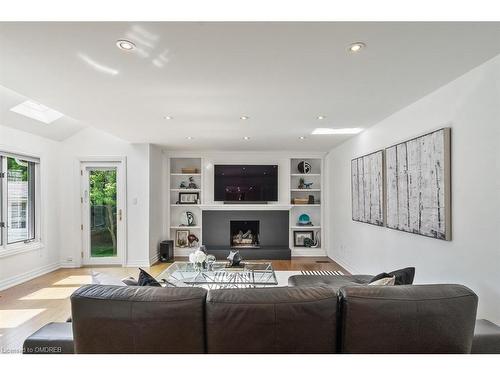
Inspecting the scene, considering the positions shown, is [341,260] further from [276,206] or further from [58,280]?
[58,280]

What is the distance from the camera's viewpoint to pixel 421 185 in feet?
9.37

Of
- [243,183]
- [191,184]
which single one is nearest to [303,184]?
[243,183]

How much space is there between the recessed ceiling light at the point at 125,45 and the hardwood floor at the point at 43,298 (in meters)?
2.60

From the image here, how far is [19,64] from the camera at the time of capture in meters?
2.12

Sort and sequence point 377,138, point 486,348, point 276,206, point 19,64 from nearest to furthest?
point 486,348 < point 19,64 < point 377,138 < point 276,206

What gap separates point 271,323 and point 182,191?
17.2 feet

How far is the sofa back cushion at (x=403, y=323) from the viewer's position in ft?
5.08

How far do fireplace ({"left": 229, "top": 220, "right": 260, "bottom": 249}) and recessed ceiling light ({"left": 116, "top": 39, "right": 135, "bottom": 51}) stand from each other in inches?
190

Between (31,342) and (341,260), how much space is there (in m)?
4.86

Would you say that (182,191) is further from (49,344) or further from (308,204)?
(49,344)

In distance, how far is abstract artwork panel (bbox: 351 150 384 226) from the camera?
3766mm

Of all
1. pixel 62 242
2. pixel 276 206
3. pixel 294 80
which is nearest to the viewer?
pixel 294 80

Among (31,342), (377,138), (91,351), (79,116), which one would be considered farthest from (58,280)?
(377,138)

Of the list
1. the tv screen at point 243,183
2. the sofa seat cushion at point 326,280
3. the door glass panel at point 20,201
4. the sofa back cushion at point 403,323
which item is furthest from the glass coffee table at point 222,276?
the door glass panel at point 20,201
